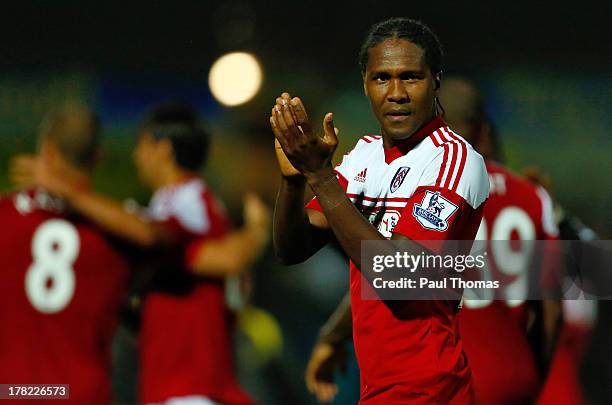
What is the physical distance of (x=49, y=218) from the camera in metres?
4.25

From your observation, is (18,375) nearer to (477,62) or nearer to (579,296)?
(579,296)

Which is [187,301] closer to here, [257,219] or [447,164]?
[257,219]

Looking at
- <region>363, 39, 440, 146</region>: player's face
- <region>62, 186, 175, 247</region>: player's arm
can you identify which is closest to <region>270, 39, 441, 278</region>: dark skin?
<region>363, 39, 440, 146</region>: player's face

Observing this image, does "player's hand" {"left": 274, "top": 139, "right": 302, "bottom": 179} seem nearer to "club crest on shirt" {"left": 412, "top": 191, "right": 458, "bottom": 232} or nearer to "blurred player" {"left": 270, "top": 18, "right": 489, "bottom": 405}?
"blurred player" {"left": 270, "top": 18, "right": 489, "bottom": 405}

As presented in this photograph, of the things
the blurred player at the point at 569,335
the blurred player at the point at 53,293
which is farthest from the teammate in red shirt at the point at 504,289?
the blurred player at the point at 53,293

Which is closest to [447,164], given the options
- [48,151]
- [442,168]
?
[442,168]

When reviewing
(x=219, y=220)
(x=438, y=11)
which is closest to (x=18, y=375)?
(x=219, y=220)

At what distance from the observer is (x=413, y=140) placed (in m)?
2.59

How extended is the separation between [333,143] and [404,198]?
0.26 m

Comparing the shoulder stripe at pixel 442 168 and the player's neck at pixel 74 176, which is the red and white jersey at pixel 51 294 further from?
the shoulder stripe at pixel 442 168

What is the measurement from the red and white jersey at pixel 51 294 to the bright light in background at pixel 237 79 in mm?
2381

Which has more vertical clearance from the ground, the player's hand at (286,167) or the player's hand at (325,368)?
the player's hand at (286,167)

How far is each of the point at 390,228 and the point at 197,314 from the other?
2395mm

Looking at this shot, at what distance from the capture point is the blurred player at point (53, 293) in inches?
165
